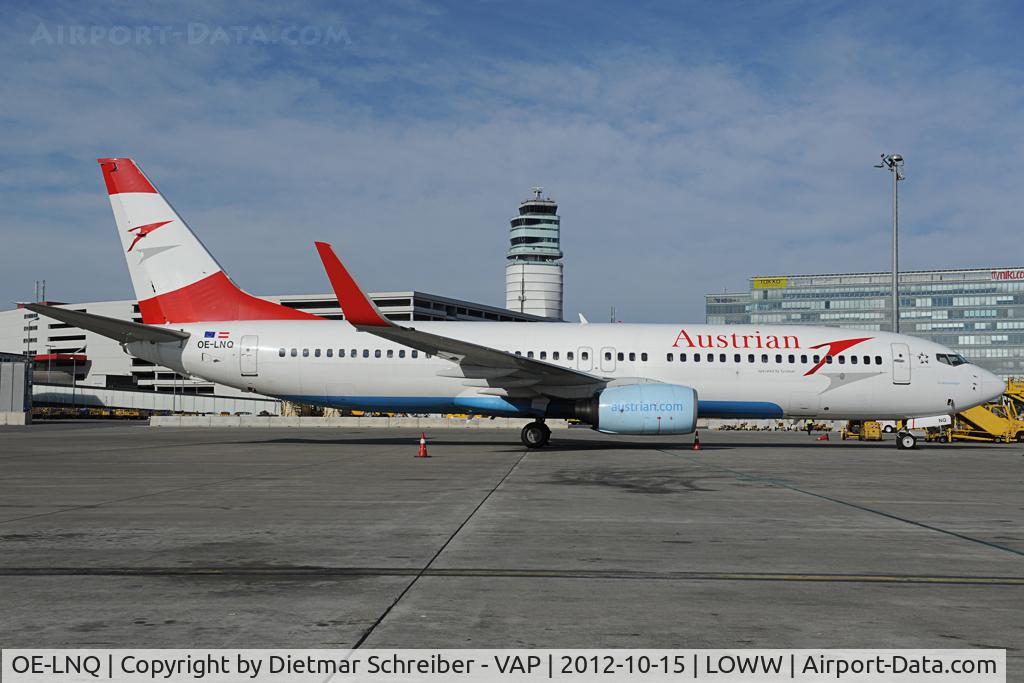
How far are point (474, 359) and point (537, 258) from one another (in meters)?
127

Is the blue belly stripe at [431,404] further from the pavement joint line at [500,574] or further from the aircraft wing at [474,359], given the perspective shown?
the pavement joint line at [500,574]

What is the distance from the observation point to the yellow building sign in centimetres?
13775

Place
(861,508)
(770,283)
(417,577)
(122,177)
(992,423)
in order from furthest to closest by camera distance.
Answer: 1. (770,283)
2. (992,423)
3. (122,177)
4. (861,508)
5. (417,577)

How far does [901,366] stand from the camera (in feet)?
78.2

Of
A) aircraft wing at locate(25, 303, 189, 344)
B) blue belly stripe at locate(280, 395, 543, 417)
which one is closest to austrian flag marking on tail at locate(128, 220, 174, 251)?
aircraft wing at locate(25, 303, 189, 344)

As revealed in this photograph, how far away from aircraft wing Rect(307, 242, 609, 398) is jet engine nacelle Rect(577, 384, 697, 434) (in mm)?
1353

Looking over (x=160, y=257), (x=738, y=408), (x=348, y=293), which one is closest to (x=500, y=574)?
(x=348, y=293)

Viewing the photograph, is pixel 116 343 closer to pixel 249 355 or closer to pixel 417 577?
pixel 249 355

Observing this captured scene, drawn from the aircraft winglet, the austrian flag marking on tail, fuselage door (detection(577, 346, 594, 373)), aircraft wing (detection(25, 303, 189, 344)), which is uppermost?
the austrian flag marking on tail

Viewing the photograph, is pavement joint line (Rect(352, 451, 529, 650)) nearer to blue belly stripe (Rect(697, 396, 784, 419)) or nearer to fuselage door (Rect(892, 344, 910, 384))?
blue belly stripe (Rect(697, 396, 784, 419))

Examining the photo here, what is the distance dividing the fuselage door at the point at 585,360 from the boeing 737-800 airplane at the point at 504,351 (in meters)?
0.03

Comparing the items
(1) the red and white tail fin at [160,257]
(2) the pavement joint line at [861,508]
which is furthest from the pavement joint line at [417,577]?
(1) the red and white tail fin at [160,257]

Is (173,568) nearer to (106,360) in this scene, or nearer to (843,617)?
(843,617)
